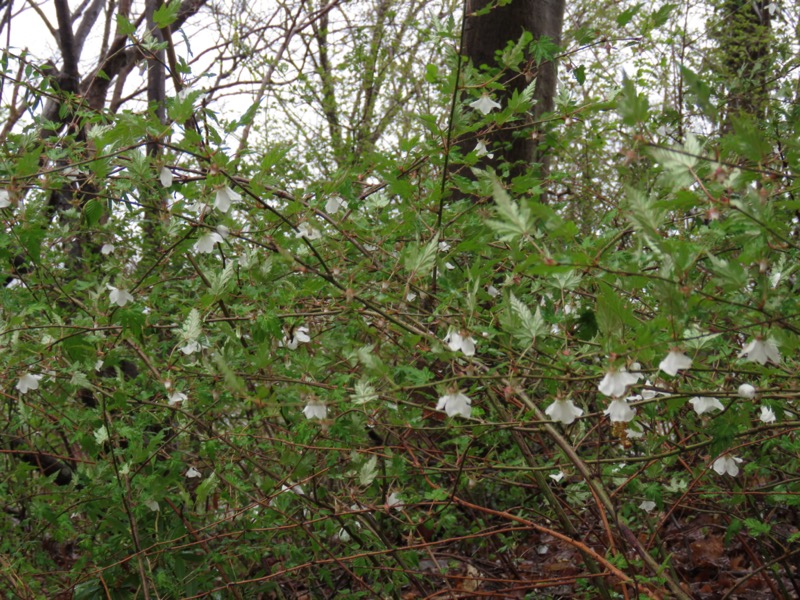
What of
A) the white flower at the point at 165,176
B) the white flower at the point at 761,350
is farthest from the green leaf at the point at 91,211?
the white flower at the point at 761,350

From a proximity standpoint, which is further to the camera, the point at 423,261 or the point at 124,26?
the point at 124,26

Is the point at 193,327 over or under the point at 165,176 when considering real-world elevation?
under

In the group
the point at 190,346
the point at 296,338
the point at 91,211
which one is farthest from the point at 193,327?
the point at 91,211

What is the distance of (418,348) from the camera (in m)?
2.26

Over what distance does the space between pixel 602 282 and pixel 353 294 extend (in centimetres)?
60

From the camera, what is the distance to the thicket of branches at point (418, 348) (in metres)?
1.58

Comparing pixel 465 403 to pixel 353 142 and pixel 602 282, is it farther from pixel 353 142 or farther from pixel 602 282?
pixel 353 142

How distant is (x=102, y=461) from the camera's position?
303cm

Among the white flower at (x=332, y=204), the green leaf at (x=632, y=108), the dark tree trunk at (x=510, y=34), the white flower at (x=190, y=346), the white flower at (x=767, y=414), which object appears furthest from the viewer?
the dark tree trunk at (x=510, y=34)

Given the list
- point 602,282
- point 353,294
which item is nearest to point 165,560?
point 353,294

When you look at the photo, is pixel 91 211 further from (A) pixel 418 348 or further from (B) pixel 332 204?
(A) pixel 418 348

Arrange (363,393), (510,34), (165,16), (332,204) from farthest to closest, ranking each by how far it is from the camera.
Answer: (510,34)
(332,204)
(165,16)
(363,393)

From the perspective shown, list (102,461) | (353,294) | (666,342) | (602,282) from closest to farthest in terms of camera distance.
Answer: (666,342), (602,282), (353,294), (102,461)

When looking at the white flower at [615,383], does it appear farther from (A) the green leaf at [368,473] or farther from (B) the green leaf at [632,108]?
(A) the green leaf at [368,473]
